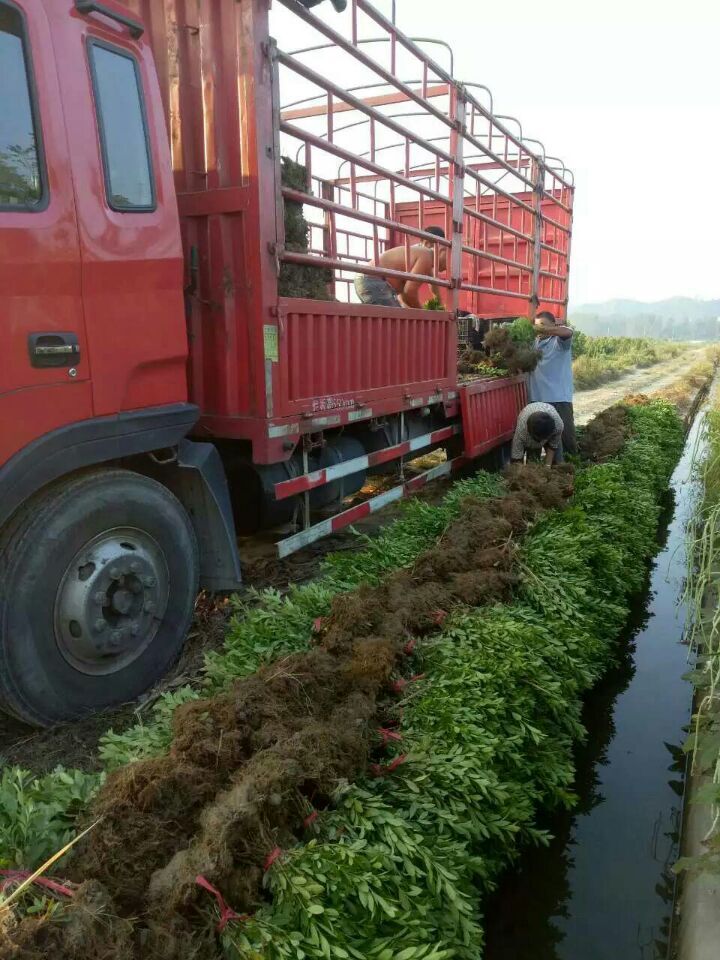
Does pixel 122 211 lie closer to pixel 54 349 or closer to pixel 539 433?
pixel 54 349

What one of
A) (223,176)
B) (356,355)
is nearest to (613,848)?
(356,355)

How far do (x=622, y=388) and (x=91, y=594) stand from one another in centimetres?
1862

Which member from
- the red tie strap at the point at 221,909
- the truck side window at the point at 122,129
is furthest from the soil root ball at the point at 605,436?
the red tie strap at the point at 221,909

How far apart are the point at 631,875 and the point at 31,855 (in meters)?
2.00

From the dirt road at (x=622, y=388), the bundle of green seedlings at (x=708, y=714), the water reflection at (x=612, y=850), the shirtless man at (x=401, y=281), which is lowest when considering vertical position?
the water reflection at (x=612, y=850)

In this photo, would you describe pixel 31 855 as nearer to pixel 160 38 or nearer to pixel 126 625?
pixel 126 625

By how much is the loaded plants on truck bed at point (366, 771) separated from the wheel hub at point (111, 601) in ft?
1.40

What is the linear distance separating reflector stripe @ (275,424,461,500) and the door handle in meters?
1.38

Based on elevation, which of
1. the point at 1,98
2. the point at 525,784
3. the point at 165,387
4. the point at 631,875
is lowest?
the point at 631,875

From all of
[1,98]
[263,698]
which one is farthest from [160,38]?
[263,698]

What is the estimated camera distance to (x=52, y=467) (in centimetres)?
260

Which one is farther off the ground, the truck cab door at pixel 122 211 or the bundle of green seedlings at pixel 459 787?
the truck cab door at pixel 122 211

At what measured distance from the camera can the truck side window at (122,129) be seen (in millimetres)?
2742

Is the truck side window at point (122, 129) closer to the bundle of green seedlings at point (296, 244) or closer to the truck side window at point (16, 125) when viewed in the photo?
the truck side window at point (16, 125)
